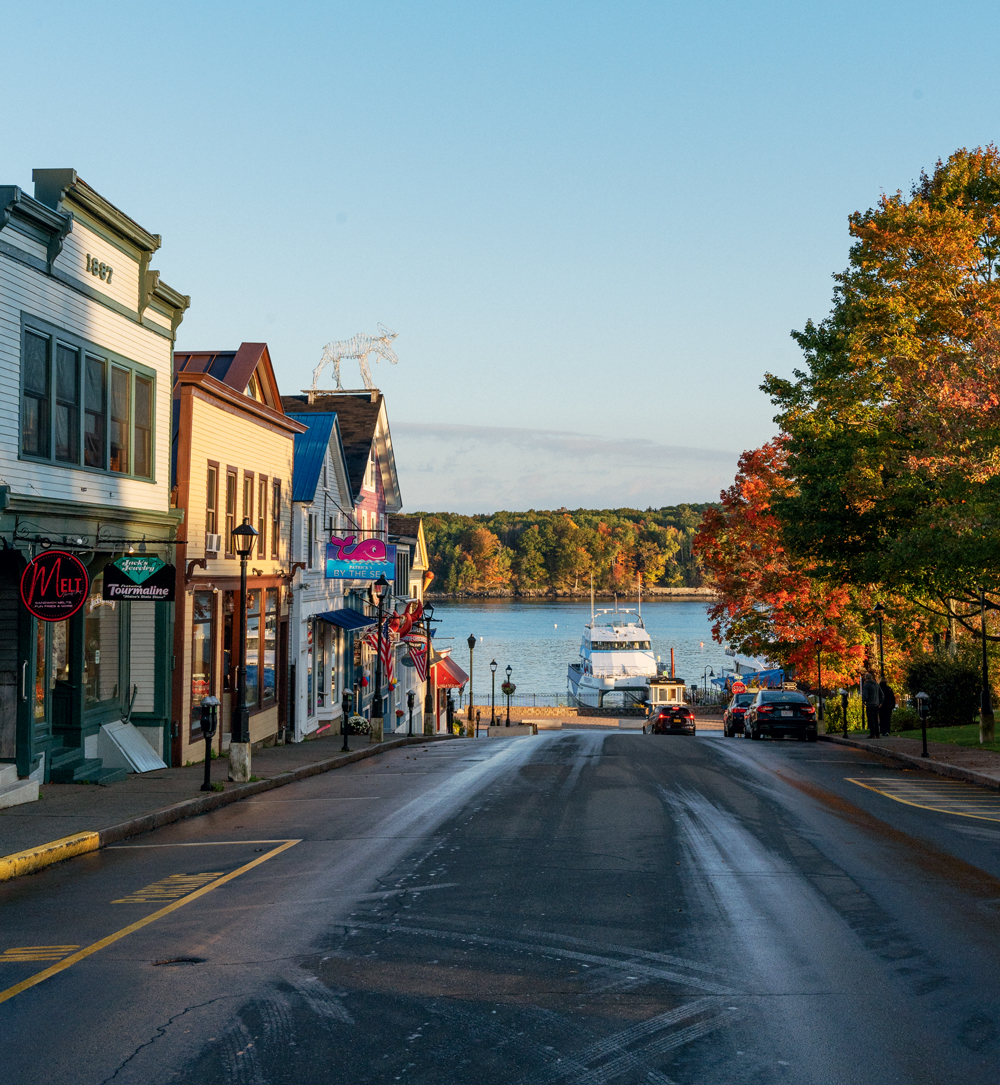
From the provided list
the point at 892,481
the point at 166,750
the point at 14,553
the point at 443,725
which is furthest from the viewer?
the point at 443,725

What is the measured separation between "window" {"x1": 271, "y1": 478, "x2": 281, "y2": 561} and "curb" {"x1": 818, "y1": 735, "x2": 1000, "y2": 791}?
1618 centimetres

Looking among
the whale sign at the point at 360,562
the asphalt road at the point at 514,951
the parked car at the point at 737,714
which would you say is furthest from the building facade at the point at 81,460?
the parked car at the point at 737,714

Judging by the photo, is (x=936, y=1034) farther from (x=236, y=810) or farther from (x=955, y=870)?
(x=236, y=810)

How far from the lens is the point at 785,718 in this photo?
35594mm

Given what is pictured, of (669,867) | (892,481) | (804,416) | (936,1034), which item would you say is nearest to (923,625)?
(804,416)

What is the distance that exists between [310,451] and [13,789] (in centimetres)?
1875

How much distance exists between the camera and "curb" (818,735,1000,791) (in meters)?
19.6

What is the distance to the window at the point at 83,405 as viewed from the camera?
653 inches

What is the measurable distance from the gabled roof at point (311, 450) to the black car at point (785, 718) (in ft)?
52.7

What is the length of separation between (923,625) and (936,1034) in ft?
104

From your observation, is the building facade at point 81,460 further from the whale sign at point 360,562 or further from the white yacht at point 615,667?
the white yacht at point 615,667

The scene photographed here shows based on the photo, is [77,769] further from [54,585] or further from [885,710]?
[885,710]

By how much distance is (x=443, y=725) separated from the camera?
5988 cm

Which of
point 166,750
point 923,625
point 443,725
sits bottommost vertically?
point 443,725
